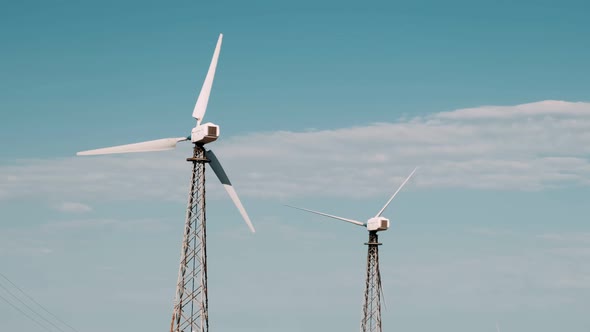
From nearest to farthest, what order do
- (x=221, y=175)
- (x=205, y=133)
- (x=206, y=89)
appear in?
(x=205, y=133) < (x=221, y=175) < (x=206, y=89)

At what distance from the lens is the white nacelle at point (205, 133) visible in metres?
105

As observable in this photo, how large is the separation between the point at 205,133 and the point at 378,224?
157ft

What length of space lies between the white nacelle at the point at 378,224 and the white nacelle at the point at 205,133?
152 ft

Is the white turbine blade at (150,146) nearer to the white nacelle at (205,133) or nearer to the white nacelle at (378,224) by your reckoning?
the white nacelle at (205,133)

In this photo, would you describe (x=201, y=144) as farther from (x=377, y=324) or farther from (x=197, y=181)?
(x=377, y=324)

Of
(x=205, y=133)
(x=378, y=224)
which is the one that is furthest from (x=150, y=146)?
(x=378, y=224)

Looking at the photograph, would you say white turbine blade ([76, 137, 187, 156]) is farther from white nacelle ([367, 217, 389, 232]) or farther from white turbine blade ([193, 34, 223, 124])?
white nacelle ([367, 217, 389, 232])

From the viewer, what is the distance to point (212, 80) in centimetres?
11100

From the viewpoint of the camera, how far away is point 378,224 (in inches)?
5743

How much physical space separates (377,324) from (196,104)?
50.0 m

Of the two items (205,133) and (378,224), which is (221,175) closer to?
(205,133)

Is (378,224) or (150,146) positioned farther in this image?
(378,224)

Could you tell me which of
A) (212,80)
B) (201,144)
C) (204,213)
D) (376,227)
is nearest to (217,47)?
(212,80)

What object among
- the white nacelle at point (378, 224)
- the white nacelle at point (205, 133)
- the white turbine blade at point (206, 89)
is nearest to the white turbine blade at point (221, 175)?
the white nacelle at point (205, 133)
